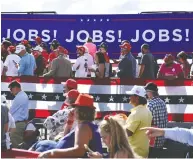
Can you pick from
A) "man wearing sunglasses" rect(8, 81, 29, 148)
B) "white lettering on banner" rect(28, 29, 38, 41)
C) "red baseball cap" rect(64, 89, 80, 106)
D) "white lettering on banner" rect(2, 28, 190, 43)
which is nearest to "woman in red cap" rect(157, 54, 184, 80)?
"man wearing sunglasses" rect(8, 81, 29, 148)

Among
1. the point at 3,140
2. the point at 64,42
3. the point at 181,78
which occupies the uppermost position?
the point at 64,42

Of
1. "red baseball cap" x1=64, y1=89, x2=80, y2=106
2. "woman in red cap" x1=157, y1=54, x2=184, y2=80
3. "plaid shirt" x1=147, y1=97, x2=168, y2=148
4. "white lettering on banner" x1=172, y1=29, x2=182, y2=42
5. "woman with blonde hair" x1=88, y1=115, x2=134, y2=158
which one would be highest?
"white lettering on banner" x1=172, y1=29, x2=182, y2=42

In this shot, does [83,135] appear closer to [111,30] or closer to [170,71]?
[170,71]

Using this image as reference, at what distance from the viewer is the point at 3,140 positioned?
8.34 meters

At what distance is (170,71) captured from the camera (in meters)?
13.0

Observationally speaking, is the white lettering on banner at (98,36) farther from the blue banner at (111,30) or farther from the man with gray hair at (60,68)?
the man with gray hair at (60,68)

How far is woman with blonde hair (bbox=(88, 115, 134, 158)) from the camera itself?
223 inches

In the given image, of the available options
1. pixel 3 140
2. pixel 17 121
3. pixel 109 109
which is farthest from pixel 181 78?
pixel 3 140

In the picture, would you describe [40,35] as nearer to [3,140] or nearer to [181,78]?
[181,78]

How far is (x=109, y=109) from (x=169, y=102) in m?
1.20

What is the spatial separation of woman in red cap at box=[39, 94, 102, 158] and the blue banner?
46.6 ft

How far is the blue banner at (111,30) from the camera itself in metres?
20.6

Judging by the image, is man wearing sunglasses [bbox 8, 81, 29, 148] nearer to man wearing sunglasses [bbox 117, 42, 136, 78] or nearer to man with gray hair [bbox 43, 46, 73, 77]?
man with gray hair [bbox 43, 46, 73, 77]

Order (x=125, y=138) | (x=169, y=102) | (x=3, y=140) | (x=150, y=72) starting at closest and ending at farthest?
(x=125, y=138) → (x=3, y=140) → (x=169, y=102) → (x=150, y=72)
